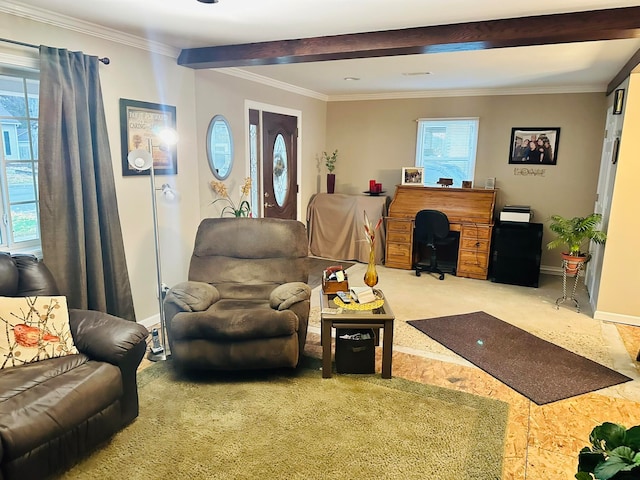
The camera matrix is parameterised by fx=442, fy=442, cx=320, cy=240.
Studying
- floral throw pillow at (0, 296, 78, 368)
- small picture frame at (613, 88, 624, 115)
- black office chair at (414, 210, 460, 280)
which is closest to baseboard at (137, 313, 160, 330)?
floral throw pillow at (0, 296, 78, 368)

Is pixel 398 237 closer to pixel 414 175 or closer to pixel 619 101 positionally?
pixel 414 175

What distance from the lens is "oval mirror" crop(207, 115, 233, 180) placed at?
4.22 m

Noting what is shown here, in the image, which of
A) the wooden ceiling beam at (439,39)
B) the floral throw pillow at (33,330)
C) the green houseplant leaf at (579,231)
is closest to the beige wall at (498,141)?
the green houseplant leaf at (579,231)

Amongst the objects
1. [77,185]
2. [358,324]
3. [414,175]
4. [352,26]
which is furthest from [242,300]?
[414,175]

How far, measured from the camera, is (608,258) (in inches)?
153

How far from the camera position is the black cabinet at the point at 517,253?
16.2 ft

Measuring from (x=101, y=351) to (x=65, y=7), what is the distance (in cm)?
201

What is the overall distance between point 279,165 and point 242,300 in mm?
2695

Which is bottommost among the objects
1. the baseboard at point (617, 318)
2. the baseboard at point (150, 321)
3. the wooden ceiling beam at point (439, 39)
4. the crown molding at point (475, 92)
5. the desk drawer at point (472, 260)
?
the baseboard at point (150, 321)

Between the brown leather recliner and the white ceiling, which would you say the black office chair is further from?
the brown leather recliner

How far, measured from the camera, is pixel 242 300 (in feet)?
10.3

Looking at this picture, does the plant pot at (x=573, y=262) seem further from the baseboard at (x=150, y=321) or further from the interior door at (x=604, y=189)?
the baseboard at (x=150, y=321)

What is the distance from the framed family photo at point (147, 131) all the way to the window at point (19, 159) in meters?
0.58

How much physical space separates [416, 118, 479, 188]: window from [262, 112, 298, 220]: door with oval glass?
1765mm
